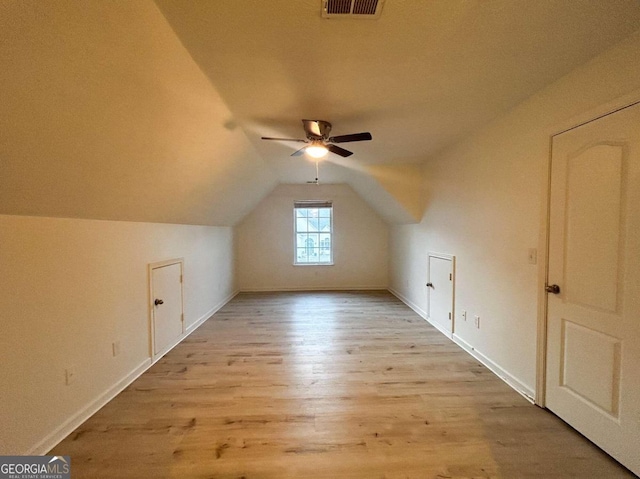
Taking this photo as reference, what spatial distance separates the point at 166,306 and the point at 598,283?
3.80 metres

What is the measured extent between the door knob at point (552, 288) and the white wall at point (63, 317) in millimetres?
3420

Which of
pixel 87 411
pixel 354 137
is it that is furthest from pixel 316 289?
pixel 87 411

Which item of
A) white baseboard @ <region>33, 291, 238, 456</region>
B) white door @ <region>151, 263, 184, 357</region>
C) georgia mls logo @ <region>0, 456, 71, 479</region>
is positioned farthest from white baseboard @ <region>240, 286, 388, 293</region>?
georgia mls logo @ <region>0, 456, 71, 479</region>

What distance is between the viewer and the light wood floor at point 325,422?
4.79ft

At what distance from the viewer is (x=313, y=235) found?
6027 mm

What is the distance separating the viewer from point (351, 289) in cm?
592

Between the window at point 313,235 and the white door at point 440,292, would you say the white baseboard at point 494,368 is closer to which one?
the white door at point 440,292

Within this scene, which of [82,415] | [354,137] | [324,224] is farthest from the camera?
[324,224]

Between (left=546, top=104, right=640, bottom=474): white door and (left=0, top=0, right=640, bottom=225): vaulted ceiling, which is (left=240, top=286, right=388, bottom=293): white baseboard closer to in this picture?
(left=0, top=0, right=640, bottom=225): vaulted ceiling

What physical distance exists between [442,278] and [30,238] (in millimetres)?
3938

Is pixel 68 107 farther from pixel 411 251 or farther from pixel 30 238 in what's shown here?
pixel 411 251

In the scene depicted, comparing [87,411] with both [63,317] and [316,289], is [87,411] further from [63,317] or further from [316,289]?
[316,289]

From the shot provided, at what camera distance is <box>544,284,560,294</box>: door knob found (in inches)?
70.6

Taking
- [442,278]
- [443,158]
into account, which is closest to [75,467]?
[442,278]
